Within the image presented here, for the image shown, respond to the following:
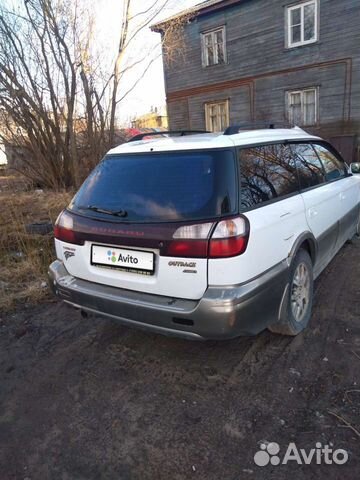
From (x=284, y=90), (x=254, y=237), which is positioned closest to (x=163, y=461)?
(x=254, y=237)

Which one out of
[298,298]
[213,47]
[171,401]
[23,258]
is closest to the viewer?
[171,401]

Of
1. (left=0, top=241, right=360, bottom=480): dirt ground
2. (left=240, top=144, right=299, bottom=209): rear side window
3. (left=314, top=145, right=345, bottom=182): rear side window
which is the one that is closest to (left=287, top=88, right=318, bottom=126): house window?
(left=314, top=145, right=345, bottom=182): rear side window

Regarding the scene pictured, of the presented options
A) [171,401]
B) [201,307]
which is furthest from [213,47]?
[171,401]

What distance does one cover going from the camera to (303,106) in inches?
585

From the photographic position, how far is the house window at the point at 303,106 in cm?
1459

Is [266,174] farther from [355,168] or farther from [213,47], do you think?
[213,47]

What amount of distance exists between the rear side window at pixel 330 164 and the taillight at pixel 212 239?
211 cm

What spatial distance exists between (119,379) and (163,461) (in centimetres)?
80

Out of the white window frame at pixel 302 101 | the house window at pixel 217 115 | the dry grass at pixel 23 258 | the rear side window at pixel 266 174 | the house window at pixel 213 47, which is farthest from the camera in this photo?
the house window at pixel 217 115

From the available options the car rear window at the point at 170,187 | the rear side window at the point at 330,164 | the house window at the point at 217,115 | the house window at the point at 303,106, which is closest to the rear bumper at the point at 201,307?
the car rear window at the point at 170,187

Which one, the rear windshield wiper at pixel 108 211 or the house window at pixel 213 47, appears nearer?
the rear windshield wiper at pixel 108 211

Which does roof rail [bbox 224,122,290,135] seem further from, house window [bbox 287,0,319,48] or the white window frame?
house window [bbox 287,0,319,48]

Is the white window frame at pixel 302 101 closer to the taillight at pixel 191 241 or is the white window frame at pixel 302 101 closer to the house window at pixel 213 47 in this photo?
the house window at pixel 213 47

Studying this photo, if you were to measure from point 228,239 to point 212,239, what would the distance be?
10 cm
